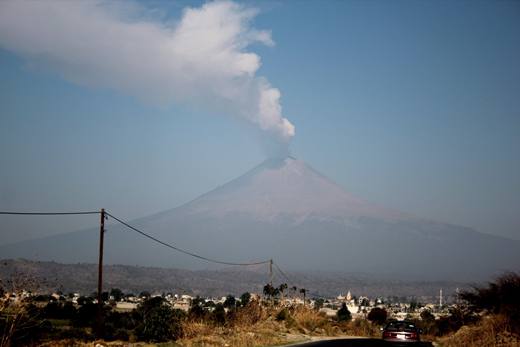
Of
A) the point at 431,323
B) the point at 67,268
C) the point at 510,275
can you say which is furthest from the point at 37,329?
the point at 67,268

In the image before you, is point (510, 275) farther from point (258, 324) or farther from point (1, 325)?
point (1, 325)

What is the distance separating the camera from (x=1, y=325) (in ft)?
104

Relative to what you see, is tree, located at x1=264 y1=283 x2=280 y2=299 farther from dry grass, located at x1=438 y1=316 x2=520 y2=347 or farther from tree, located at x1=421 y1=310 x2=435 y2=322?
dry grass, located at x1=438 y1=316 x2=520 y2=347

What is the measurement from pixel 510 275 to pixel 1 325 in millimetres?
26937

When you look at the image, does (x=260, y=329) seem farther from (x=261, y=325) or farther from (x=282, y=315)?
(x=282, y=315)

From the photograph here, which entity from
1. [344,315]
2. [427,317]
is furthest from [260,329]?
[344,315]

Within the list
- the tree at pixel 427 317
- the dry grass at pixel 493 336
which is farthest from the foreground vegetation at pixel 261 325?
the tree at pixel 427 317

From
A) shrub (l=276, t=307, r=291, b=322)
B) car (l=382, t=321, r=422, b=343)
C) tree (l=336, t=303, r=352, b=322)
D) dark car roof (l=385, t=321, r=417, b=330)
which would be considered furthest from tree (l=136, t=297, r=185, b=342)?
tree (l=336, t=303, r=352, b=322)

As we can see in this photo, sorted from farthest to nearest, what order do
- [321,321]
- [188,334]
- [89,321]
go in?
[89,321], [321,321], [188,334]

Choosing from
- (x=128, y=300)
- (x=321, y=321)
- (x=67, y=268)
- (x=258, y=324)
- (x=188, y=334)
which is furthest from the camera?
(x=67, y=268)

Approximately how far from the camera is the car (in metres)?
34.5

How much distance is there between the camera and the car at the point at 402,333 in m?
34.5

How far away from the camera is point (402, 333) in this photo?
3462 cm

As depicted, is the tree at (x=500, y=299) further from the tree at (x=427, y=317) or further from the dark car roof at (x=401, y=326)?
the tree at (x=427, y=317)
